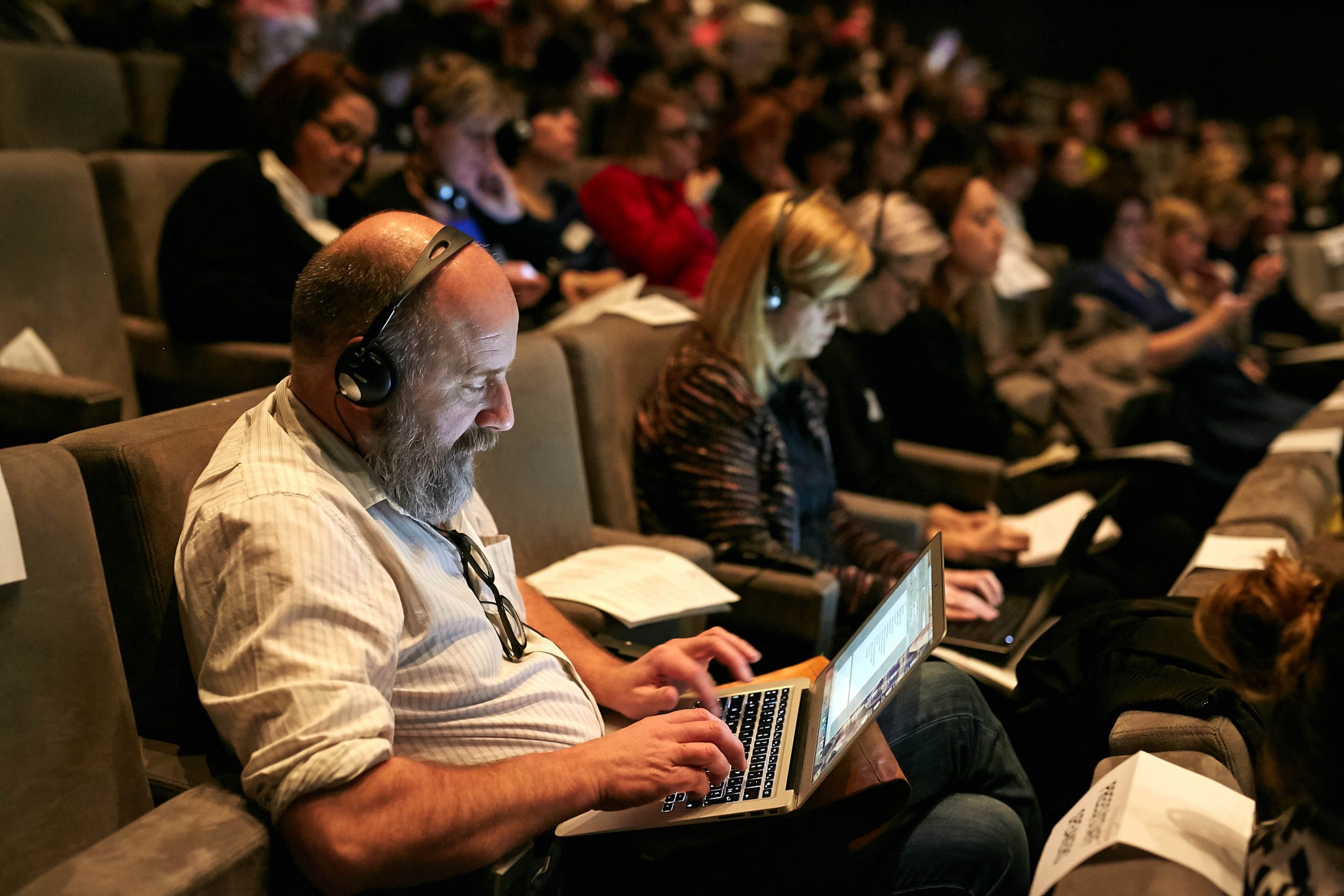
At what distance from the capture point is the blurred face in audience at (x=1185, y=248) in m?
4.04

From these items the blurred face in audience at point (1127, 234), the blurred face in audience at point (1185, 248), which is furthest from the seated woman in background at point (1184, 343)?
the blurred face in audience at point (1185, 248)

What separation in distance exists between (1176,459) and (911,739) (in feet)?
6.12

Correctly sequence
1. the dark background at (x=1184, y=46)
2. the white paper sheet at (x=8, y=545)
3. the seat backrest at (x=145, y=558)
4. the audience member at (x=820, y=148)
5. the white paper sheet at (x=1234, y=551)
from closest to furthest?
the white paper sheet at (x=8, y=545)
the seat backrest at (x=145, y=558)
the white paper sheet at (x=1234, y=551)
the audience member at (x=820, y=148)
the dark background at (x=1184, y=46)

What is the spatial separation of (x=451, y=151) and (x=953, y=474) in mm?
1461

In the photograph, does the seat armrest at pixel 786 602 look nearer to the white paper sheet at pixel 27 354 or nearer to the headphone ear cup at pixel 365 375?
the headphone ear cup at pixel 365 375

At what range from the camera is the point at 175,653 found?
1060 mm

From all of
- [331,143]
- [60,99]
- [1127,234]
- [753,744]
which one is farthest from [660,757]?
[1127,234]

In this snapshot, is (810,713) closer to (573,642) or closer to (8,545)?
(573,642)

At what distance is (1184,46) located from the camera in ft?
31.8

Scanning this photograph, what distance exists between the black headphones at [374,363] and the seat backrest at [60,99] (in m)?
2.35

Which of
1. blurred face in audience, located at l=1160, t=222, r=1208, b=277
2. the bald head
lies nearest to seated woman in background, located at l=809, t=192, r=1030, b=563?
the bald head

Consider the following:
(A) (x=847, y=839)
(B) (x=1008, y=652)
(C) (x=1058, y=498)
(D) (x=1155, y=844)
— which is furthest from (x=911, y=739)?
(C) (x=1058, y=498)

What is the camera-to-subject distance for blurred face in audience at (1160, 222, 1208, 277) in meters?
4.04

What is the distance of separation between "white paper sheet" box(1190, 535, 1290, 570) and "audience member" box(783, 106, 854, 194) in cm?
237
